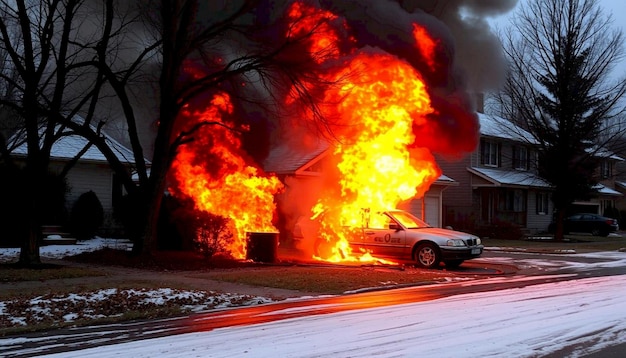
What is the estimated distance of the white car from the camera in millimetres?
16312

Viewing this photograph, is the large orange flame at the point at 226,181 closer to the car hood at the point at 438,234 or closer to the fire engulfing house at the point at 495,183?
the car hood at the point at 438,234

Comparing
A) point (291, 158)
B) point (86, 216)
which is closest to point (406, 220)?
point (291, 158)

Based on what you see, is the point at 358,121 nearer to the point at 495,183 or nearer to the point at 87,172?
the point at 87,172

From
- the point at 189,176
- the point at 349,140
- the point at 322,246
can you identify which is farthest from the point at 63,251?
the point at 349,140

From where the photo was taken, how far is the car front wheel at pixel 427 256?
16312 mm

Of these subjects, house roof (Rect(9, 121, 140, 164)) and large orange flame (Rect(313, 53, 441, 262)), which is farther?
house roof (Rect(9, 121, 140, 164))

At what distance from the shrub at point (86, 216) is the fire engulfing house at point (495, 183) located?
18810 mm

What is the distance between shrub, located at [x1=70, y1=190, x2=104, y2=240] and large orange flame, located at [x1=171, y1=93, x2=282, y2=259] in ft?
22.3

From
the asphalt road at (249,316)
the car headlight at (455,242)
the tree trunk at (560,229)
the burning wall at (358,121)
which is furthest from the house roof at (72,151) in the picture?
the tree trunk at (560,229)

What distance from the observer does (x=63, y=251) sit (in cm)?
1944

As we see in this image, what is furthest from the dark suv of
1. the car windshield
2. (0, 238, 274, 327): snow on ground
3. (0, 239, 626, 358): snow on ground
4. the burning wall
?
(0, 238, 274, 327): snow on ground

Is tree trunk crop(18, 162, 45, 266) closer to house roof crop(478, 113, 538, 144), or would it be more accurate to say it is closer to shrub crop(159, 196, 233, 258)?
shrub crop(159, 196, 233, 258)

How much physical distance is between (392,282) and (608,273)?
670 centimetres

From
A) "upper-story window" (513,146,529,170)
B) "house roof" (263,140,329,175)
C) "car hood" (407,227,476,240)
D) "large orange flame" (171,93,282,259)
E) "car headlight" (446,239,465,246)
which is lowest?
"car headlight" (446,239,465,246)
